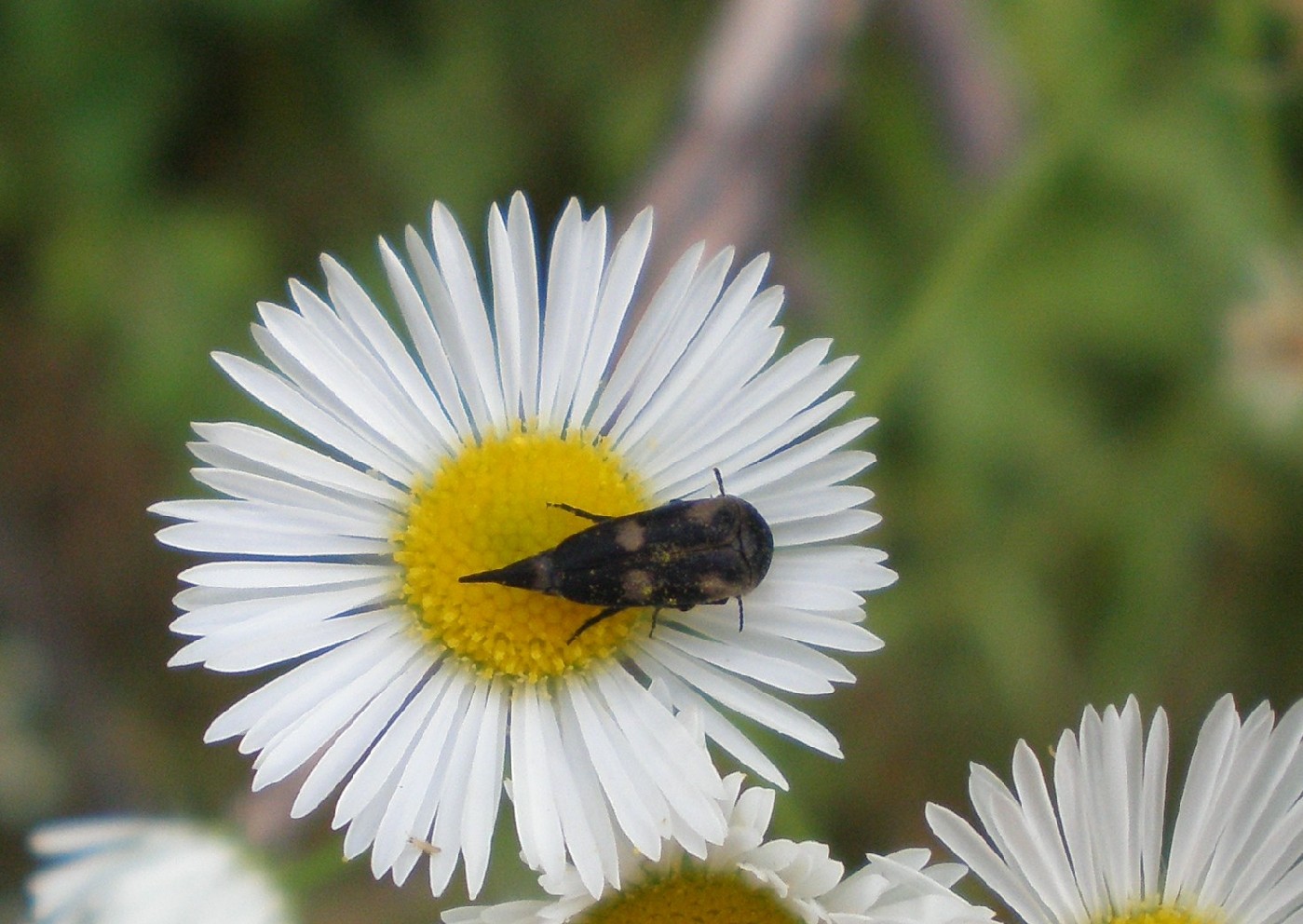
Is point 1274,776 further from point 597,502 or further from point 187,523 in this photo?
point 187,523

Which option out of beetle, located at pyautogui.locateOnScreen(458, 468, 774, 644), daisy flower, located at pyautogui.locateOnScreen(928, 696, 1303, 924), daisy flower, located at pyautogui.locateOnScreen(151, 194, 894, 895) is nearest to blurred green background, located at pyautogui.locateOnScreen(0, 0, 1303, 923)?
daisy flower, located at pyautogui.locateOnScreen(151, 194, 894, 895)

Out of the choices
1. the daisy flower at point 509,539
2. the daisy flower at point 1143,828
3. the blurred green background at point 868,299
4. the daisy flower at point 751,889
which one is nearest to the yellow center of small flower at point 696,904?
the daisy flower at point 751,889

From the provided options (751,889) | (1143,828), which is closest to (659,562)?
(751,889)

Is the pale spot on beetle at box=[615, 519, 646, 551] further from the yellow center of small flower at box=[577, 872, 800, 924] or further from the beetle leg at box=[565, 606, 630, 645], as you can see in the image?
the yellow center of small flower at box=[577, 872, 800, 924]

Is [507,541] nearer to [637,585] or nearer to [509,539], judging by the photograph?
[509,539]

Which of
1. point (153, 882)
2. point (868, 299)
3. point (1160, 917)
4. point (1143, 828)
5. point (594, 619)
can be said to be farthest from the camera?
point (868, 299)

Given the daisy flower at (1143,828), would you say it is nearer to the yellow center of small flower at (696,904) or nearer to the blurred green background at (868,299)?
the yellow center of small flower at (696,904)
